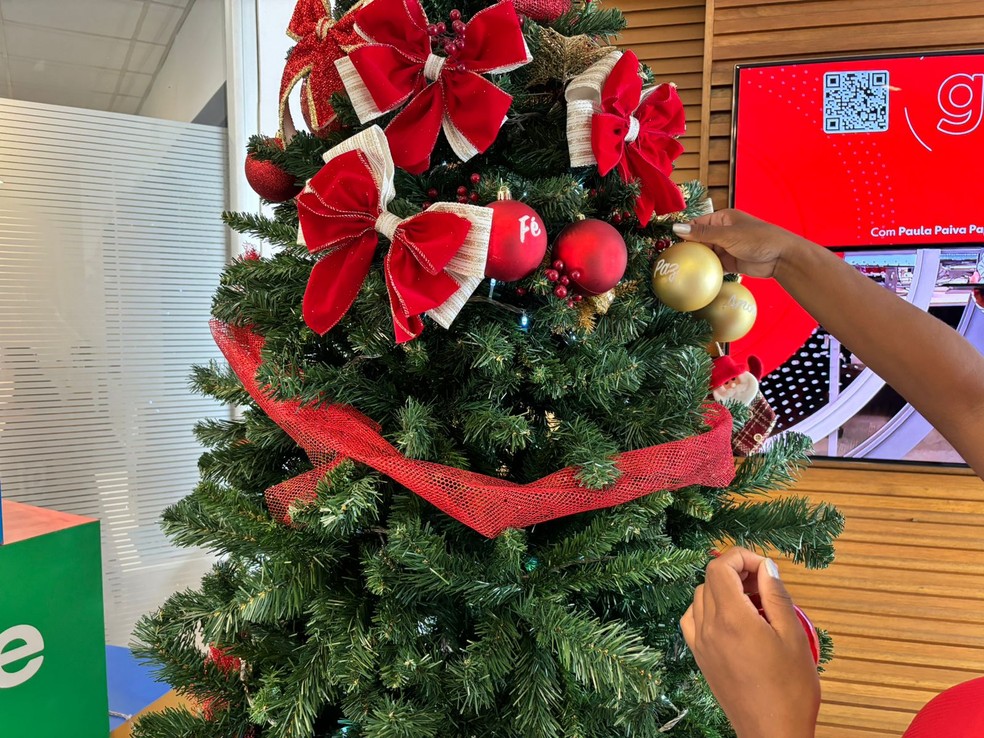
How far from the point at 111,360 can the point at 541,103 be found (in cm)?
125

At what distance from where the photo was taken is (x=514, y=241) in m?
0.46

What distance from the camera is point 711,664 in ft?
1.45

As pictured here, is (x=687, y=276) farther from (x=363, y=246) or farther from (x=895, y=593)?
(x=895, y=593)

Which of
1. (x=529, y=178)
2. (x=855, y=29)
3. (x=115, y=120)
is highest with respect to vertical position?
(x=855, y=29)

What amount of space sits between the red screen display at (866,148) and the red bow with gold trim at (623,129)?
1.45 meters

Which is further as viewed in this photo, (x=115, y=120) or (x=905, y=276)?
(x=905, y=276)

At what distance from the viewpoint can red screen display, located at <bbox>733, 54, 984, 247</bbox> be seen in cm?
174

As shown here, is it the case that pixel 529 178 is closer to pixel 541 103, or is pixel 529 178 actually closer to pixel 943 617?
pixel 541 103

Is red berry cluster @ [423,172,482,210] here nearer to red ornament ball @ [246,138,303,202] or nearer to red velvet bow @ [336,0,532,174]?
red velvet bow @ [336,0,532,174]

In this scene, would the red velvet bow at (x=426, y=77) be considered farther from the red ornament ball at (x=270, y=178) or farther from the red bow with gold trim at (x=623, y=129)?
the red ornament ball at (x=270, y=178)

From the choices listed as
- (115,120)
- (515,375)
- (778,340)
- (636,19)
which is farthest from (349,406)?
(636,19)

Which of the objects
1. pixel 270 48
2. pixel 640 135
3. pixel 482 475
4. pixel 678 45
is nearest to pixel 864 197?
pixel 678 45

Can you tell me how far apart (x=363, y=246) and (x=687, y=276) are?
0.29 meters

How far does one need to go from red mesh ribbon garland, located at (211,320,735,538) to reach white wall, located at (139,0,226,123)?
50.7 inches
